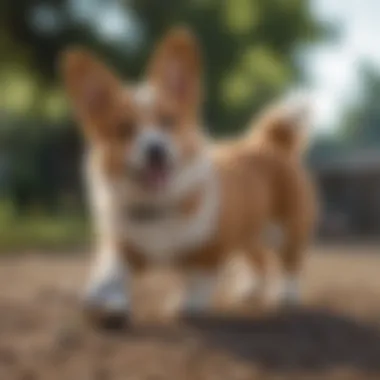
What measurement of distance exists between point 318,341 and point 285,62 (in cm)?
215

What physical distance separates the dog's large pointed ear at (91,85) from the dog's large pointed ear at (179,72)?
7cm

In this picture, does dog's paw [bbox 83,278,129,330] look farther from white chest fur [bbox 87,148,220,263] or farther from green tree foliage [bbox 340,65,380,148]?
green tree foliage [bbox 340,65,380,148]

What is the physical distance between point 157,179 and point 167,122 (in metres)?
0.08

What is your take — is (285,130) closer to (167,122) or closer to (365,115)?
(167,122)

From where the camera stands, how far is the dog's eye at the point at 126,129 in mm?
1206

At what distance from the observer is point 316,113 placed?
1.52m

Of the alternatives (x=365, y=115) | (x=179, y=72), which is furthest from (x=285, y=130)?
(x=365, y=115)

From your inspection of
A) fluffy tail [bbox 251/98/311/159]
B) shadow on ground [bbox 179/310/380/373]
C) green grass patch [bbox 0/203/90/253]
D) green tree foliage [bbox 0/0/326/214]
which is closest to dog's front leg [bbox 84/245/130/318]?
shadow on ground [bbox 179/310/380/373]

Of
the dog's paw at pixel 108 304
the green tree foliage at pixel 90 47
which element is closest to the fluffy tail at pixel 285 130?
the dog's paw at pixel 108 304

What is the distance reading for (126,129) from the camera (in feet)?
3.97

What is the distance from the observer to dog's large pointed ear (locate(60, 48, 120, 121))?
4.05 ft

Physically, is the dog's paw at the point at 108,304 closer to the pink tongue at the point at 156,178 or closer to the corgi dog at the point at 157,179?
the corgi dog at the point at 157,179

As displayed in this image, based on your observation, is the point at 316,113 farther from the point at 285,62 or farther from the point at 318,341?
the point at 285,62

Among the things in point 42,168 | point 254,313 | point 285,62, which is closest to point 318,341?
point 254,313
